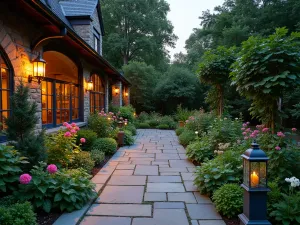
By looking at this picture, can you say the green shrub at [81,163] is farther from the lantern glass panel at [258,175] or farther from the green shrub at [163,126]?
the green shrub at [163,126]

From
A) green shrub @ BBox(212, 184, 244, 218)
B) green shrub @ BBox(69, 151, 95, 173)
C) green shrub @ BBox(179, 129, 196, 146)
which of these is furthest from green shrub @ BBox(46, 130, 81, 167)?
green shrub @ BBox(179, 129, 196, 146)

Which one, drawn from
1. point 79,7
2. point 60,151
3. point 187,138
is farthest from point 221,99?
point 79,7

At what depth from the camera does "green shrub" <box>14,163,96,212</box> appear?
281cm

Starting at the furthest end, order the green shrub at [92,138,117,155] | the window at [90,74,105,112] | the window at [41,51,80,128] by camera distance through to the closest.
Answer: the window at [90,74,105,112] < the green shrub at [92,138,117,155] < the window at [41,51,80,128]

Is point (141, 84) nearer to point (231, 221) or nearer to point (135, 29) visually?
point (135, 29)

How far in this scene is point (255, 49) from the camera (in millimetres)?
3713

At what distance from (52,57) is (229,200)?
6397mm

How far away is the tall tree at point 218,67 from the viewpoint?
6926 mm

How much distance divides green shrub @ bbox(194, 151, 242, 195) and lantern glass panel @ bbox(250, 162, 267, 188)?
0.84 m

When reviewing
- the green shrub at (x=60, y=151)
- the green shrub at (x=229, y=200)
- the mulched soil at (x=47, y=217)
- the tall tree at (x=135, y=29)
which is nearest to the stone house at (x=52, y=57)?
the green shrub at (x=60, y=151)

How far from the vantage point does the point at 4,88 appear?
385 centimetres

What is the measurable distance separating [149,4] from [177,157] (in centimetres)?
2242

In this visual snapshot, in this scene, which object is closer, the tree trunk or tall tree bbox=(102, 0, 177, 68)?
the tree trunk

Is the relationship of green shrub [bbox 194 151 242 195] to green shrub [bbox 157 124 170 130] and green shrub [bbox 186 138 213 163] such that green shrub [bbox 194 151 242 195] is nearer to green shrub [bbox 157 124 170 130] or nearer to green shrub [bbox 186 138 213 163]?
green shrub [bbox 186 138 213 163]
